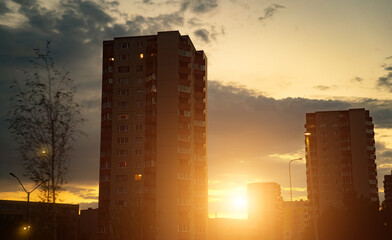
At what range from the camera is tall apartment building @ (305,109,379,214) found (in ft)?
501

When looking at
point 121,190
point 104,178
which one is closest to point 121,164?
point 104,178

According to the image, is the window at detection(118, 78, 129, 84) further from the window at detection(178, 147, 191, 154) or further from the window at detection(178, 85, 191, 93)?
the window at detection(178, 147, 191, 154)

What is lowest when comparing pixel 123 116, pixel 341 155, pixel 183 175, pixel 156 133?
pixel 183 175

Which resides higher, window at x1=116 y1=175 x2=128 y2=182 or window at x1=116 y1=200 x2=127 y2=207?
window at x1=116 y1=175 x2=128 y2=182

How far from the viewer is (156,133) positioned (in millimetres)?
98375

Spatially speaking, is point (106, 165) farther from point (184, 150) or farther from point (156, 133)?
point (184, 150)

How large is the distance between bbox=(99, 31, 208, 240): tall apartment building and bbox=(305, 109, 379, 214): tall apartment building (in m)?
60.7

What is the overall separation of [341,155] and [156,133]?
3382 inches

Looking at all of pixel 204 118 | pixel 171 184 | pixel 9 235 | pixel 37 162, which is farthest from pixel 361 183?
pixel 37 162

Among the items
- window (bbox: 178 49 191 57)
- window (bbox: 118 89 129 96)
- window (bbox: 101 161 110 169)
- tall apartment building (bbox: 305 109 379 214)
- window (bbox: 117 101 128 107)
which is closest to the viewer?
window (bbox: 178 49 191 57)

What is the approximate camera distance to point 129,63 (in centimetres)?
10512

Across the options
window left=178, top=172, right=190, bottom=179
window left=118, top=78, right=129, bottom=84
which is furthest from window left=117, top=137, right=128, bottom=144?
window left=178, top=172, right=190, bottom=179

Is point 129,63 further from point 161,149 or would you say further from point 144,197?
point 144,197

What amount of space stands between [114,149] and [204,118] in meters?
21.6
